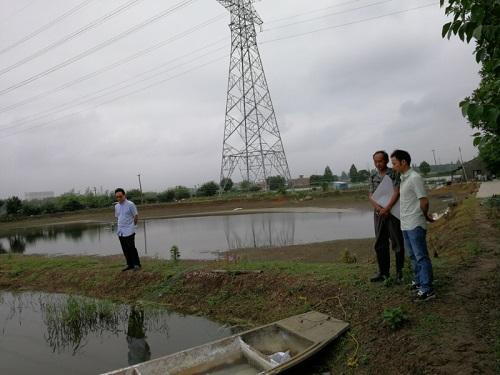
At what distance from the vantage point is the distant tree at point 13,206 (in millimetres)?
69250

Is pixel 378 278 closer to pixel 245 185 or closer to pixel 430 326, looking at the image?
pixel 430 326

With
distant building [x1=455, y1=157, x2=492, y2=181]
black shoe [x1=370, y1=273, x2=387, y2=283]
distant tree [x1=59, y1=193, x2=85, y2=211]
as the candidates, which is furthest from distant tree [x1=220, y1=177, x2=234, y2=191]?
black shoe [x1=370, y1=273, x2=387, y2=283]

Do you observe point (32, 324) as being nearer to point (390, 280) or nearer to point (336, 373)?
point (336, 373)

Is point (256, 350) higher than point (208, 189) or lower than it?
lower

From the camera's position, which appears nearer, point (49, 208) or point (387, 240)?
point (387, 240)

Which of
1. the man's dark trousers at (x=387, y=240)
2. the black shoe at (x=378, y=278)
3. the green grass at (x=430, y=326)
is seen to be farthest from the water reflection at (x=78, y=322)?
the green grass at (x=430, y=326)

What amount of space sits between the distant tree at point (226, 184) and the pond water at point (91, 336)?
43.6m

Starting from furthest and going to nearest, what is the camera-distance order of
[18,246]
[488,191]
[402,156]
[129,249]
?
[18,246] → [488,191] → [129,249] → [402,156]

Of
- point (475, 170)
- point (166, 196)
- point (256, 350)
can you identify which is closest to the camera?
point (256, 350)

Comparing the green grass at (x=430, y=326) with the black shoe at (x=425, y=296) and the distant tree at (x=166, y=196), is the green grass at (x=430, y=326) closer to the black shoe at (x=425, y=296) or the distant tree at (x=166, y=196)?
the black shoe at (x=425, y=296)

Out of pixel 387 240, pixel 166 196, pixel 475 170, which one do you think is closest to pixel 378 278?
pixel 387 240

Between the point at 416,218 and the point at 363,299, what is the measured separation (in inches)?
63.0

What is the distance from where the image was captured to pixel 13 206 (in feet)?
228

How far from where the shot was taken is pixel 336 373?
203 inches
